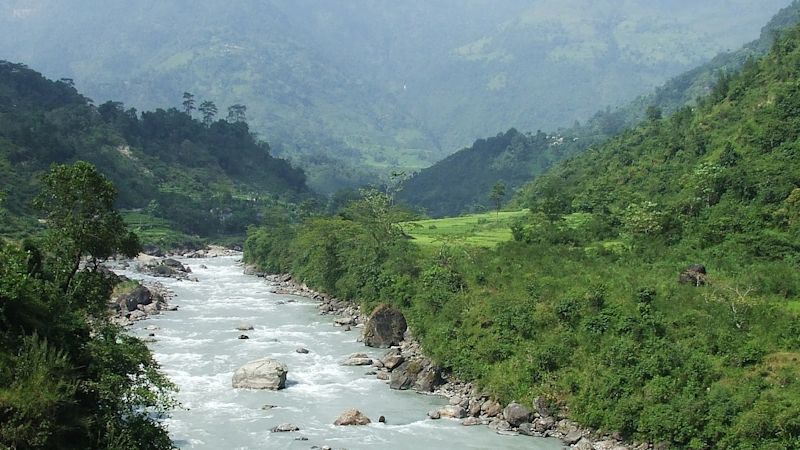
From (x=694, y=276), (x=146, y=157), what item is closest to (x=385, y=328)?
(x=694, y=276)

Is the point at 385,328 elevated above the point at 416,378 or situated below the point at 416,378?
above

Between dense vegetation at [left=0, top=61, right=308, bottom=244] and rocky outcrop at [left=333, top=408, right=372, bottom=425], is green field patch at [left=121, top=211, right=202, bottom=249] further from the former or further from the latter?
rocky outcrop at [left=333, top=408, right=372, bottom=425]

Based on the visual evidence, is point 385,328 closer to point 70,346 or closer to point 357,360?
point 357,360

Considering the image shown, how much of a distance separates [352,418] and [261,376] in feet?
23.3

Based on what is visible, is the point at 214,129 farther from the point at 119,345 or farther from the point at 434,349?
the point at 119,345

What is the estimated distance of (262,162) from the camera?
175625 millimetres

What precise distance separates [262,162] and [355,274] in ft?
400

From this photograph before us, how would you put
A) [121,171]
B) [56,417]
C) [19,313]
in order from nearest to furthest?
[56,417] < [19,313] < [121,171]

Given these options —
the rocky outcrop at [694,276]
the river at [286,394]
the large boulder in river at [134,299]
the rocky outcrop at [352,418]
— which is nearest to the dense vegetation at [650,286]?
the rocky outcrop at [694,276]

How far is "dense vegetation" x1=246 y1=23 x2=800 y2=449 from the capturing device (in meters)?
28.7

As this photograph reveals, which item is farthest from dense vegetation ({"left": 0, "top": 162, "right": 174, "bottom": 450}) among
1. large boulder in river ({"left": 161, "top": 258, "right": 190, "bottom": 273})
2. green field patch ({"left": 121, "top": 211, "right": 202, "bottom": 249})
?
green field patch ({"left": 121, "top": 211, "right": 202, "bottom": 249})

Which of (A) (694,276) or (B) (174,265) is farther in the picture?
(B) (174,265)

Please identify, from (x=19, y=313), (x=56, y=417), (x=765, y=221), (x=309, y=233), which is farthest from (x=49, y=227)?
(x=309, y=233)

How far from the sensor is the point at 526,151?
173375 millimetres
